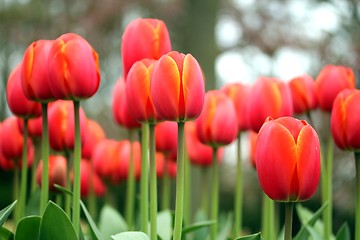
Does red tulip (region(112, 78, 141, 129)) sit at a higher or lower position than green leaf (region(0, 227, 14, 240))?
higher

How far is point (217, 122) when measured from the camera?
2.08 meters

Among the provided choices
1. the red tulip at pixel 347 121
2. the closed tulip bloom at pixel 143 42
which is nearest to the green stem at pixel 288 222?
the red tulip at pixel 347 121

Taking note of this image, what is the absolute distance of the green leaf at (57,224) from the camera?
1.44 m

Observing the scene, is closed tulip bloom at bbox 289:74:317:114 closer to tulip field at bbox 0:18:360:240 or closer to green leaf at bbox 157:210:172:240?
tulip field at bbox 0:18:360:240

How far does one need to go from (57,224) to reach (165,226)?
0.65m

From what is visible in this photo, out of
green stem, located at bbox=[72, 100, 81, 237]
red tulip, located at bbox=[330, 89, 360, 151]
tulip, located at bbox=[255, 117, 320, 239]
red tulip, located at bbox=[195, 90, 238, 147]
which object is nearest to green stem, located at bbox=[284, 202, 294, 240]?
tulip, located at bbox=[255, 117, 320, 239]

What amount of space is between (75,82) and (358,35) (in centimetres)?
897

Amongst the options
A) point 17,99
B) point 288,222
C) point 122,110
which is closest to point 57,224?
point 288,222

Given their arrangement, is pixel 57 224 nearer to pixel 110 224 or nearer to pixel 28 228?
pixel 28 228

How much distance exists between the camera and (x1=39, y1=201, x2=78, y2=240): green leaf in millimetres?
1438

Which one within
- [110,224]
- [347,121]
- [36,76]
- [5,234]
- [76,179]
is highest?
[36,76]

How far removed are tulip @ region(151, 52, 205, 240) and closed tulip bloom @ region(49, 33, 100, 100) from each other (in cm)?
23

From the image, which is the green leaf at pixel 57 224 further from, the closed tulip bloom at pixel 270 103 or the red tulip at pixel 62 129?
the closed tulip bloom at pixel 270 103

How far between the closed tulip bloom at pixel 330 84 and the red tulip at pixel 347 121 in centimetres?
41
